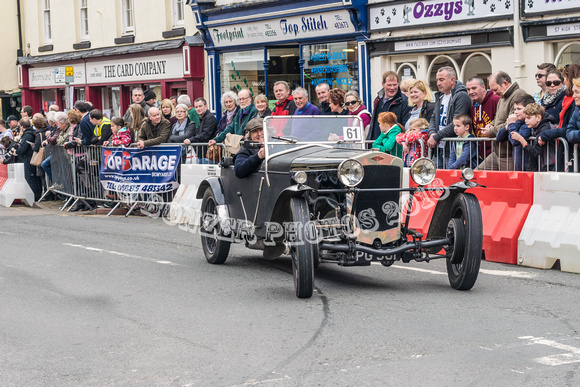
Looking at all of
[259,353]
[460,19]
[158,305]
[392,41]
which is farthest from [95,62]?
[259,353]

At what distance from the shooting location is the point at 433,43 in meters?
17.1

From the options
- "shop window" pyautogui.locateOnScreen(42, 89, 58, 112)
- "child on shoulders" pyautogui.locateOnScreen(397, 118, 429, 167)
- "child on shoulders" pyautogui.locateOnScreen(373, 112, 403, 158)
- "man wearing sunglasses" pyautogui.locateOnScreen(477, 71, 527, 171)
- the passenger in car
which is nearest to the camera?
the passenger in car

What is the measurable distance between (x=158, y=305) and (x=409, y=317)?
7.13 feet

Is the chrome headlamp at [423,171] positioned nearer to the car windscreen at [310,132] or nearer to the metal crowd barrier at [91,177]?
the car windscreen at [310,132]

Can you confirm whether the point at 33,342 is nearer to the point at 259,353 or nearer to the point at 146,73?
the point at 259,353

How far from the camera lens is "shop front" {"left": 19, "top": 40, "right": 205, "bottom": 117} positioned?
79.4 ft

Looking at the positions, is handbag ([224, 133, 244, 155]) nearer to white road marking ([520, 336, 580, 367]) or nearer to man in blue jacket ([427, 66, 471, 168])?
man in blue jacket ([427, 66, 471, 168])

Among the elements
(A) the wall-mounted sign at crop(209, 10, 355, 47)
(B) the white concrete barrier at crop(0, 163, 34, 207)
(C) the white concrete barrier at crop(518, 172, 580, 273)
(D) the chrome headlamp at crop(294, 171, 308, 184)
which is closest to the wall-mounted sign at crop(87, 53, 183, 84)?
(A) the wall-mounted sign at crop(209, 10, 355, 47)

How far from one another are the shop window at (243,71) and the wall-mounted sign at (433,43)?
5.35 meters

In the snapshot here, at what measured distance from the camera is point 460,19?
16.4 m

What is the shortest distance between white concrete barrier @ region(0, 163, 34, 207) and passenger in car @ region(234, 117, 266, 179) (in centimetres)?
988

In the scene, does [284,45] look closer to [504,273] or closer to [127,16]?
[127,16]

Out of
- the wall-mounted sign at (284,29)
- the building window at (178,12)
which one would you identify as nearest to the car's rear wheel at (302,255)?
the wall-mounted sign at (284,29)

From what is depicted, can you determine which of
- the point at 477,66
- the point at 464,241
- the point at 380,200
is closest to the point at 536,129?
the point at 464,241
